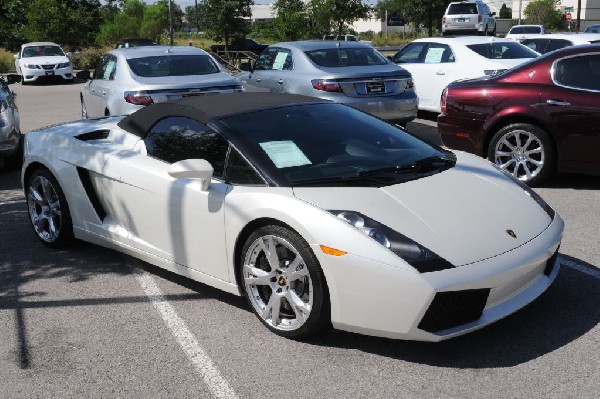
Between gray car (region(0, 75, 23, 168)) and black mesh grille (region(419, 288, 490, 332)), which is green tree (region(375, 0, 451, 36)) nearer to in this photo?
gray car (region(0, 75, 23, 168))

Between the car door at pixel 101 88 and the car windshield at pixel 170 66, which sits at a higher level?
the car windshield at pixel 170 66

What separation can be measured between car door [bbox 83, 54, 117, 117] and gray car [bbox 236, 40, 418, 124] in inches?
101

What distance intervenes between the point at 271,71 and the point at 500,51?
4.02 meters

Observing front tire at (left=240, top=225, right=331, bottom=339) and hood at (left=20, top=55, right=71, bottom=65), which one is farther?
hood at (left=20, top=55, right=71, bottom=65)

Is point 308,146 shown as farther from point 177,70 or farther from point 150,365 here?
point 177,70

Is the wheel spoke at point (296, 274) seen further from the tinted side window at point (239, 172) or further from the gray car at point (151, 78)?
the gray car at point (151, 78)

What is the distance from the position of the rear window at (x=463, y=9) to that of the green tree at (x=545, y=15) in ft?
163

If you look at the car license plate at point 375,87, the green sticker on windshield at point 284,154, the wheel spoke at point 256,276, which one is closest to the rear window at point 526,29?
the car license plate at point 375,87

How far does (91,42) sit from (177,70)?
107 ft

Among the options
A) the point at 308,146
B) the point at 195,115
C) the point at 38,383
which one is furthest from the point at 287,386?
the point at 195,115

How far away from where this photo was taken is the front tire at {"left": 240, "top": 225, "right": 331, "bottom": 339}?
157 inches

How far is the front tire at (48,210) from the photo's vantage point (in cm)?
588

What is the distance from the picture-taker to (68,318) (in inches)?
183

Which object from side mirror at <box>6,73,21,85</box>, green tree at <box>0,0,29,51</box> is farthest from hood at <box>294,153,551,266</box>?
green tree at <box>0,0,29,51</box>
